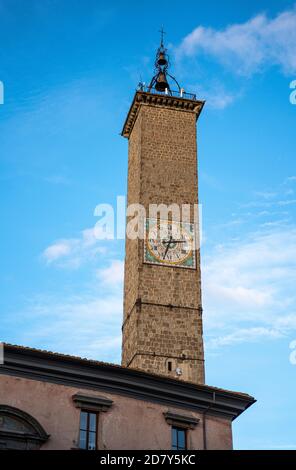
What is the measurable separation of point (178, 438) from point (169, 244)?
18624 mm

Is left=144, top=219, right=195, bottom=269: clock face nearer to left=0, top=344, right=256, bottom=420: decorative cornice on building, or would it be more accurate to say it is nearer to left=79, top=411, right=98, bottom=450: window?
left=0, top=344, right=256, bottom=420: decorative cornice on building

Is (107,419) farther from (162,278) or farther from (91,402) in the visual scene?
(162,278)

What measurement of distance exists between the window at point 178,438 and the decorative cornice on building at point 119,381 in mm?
814

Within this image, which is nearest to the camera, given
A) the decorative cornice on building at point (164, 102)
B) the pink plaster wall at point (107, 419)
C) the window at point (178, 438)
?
the pink plaster wall at point (107, 419)

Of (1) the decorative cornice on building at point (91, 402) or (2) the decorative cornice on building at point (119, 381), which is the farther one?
(1) the decorative cornice on building at point (91, 402)

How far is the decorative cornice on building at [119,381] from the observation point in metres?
23.2

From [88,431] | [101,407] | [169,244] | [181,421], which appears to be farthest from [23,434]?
[169,244]

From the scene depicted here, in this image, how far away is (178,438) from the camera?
2509 cm

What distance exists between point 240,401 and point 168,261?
16.7 m

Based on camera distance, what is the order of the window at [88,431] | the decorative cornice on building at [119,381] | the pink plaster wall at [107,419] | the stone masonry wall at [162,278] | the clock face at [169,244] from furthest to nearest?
the clock face at [169,244] → the stone masonry wall at [162,278] → the window at [88,431] → the decorative cornice on building at [119,381] → the pink plaster wall at [107,419]

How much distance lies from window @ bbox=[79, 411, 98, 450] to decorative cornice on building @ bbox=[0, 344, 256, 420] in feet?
2.95

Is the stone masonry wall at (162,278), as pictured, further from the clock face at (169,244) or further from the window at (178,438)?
the window at (178,438)

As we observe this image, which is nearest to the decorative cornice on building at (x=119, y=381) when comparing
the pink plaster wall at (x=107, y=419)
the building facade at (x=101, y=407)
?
the building facade at (x=101, y=407)

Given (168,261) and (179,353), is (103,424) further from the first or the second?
(168,261)
